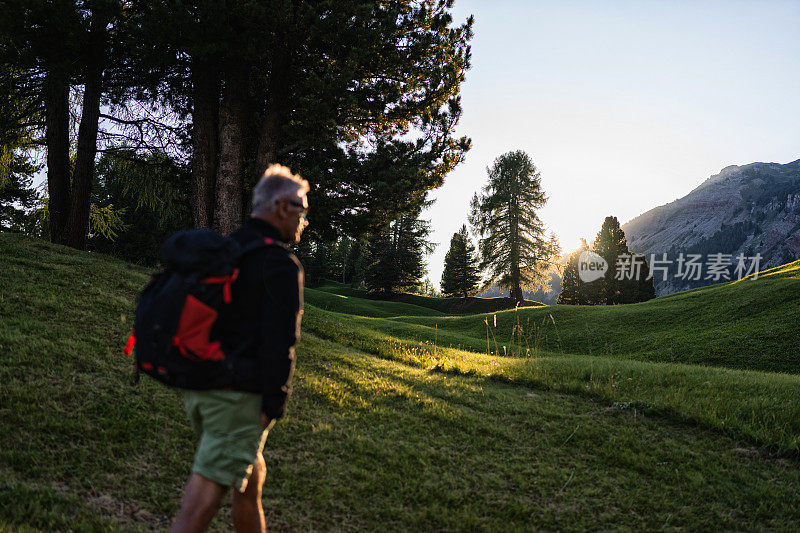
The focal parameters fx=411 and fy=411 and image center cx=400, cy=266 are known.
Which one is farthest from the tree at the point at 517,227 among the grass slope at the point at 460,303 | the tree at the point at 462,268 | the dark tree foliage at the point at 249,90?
the dark tree foliage at the point at 249,90

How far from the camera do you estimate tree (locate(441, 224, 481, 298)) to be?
50750mm

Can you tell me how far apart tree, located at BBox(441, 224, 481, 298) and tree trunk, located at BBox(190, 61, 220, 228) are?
136 ft

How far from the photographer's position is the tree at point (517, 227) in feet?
128

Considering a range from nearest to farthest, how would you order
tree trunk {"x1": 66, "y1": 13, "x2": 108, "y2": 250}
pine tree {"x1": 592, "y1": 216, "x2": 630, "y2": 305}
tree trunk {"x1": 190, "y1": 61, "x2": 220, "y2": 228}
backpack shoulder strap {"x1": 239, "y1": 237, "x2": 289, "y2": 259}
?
backpack shoulder strap {"x1": 239, "y1": 237, "x2": 289, "y2": 259}, tree trunk {"x1": 190, "y1": 61, "x2": 220, "y2": 228}, tree trunk {"x1": 66, "y1": 13, "x2": 108, "y2": 250}, pine tree {"x1": 592, "y1": 216, "x2": 630, "y2": 305}

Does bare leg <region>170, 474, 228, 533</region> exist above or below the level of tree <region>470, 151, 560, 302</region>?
below

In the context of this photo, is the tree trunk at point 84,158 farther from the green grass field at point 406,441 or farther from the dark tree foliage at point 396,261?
the dark tree foliage at point 396,261

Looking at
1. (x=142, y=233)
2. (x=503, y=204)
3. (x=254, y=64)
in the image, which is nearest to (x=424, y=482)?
(x=254, y=64)

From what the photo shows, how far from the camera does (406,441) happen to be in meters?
4.71

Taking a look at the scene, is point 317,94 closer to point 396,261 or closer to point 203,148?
point 203,148

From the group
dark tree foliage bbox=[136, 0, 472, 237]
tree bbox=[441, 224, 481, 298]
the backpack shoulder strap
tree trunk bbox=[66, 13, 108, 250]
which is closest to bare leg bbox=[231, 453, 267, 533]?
the backpack shoulder strap

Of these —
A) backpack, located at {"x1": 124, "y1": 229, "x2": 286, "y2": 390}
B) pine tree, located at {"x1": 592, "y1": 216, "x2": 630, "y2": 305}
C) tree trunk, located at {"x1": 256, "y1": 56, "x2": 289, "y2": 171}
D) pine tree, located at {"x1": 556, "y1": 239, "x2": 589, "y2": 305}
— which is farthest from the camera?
pine tree, located at {"x1": 556, "y1": 239, "x2": 589, "y2": 305}

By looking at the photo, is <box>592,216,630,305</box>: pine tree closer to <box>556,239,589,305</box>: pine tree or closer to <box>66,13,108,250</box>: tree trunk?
<box>556,239,589,305</box>: pine tree

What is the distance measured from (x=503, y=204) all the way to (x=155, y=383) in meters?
37.3

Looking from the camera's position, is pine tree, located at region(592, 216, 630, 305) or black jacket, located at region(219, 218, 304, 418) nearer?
black jacket, located at region(219, 218, 304, 418)
